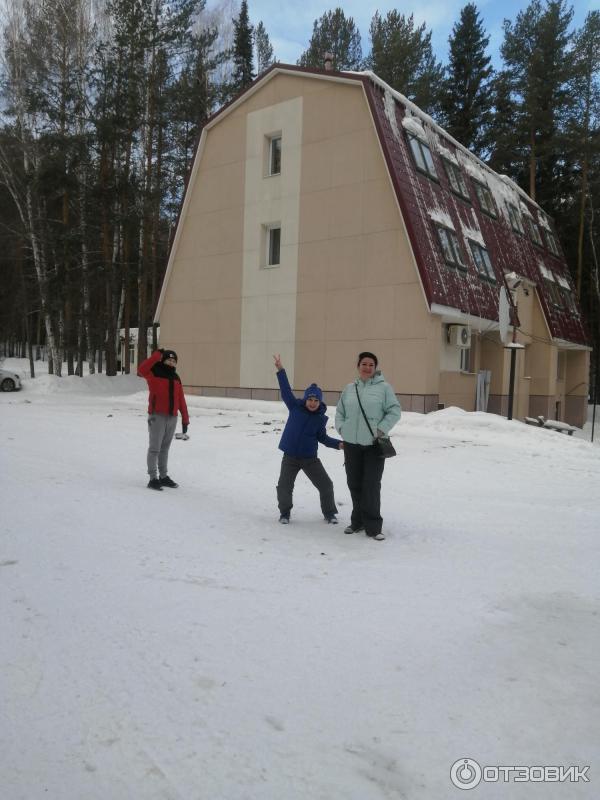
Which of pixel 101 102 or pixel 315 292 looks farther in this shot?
pixel 101 102

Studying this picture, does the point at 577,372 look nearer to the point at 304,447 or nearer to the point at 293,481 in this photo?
the point at 304,447

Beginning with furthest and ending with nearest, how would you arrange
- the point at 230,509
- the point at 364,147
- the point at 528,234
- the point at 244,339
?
the point at 528,234 → the point at 244,339 → the point at 364,147 → the point at 230,509

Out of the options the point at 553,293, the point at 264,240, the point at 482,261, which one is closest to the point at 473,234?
the point at 482,261

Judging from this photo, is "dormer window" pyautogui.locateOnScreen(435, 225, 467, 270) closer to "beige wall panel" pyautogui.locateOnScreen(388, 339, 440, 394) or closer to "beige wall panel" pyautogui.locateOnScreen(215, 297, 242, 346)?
"beige wall panel" pyautogui.locateOnScreen(388, 339, 440, 394)

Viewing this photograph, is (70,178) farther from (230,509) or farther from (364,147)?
(230,509)

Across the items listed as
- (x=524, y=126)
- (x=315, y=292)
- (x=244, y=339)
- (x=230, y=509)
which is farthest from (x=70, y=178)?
(x=524, y=126)

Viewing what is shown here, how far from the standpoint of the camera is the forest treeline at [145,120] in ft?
74.1

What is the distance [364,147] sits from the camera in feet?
50.7

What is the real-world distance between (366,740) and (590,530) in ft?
14.5

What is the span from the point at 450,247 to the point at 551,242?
13179 millimetres

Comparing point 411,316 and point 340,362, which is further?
point 340,362

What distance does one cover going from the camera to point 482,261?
59.7 feet

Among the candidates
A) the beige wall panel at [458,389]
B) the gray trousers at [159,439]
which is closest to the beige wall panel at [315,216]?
the beige wall panel at [458,389]

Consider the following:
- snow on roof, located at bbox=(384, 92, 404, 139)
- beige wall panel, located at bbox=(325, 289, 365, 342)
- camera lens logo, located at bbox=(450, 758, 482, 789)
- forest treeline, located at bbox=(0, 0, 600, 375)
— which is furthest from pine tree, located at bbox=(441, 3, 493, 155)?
camera lens logo, located at bbox=(450, 758, 482, 789)
